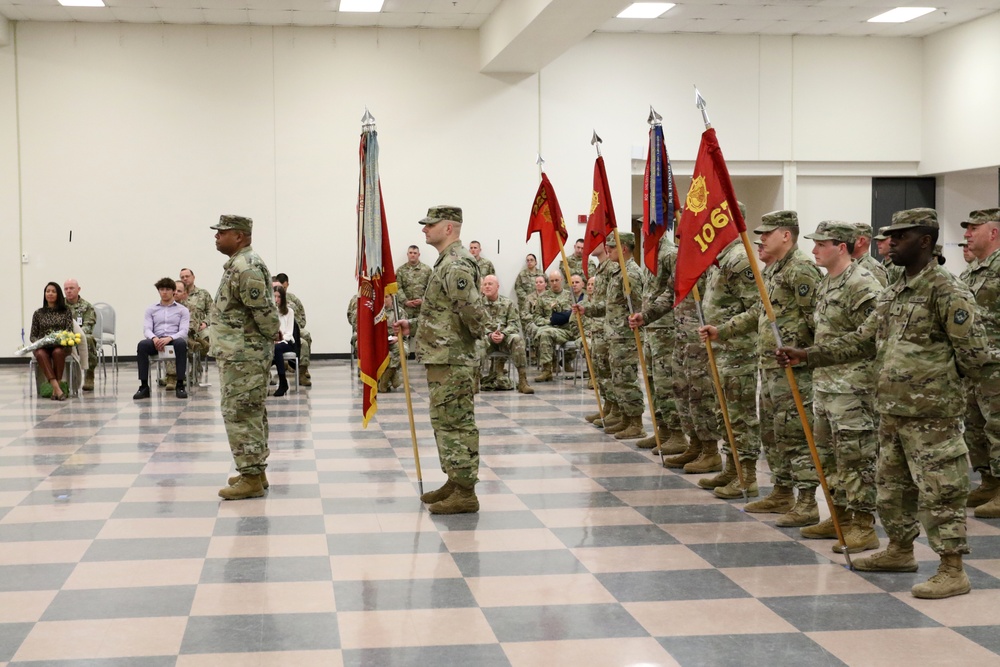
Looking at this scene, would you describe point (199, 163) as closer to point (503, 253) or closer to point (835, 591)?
point (503, 253)

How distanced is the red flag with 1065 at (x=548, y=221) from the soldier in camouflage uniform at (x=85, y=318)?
18.7 ft

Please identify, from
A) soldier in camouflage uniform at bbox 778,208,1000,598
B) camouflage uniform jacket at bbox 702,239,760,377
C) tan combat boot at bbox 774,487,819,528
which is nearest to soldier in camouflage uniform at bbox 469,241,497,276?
camouflage uniform jacket at bbox 702,239,760,377

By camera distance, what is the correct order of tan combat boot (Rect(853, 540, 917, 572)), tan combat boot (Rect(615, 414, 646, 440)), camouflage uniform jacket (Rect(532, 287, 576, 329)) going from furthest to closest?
camouflage uniform jacket (Rect(532, 287, 576, 329))
tan combat boot (Rect(615, 414, 646, 440))
tan combat boot (Rect(853, 540, 917, 572))

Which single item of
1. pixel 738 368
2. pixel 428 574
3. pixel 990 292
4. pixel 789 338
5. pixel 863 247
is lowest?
pixel 428 574

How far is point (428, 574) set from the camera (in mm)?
4742

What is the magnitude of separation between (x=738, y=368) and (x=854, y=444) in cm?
134

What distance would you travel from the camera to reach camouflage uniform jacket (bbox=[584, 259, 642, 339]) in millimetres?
8523

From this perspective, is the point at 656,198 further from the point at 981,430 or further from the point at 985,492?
the point at 985,492

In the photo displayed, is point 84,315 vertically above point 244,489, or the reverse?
point 84,315

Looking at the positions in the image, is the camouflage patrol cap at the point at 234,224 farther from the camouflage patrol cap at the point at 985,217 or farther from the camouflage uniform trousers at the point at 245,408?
the camouflage patrol cap at the point at 985,217

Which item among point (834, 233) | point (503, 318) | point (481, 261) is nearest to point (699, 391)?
point (834, 233)

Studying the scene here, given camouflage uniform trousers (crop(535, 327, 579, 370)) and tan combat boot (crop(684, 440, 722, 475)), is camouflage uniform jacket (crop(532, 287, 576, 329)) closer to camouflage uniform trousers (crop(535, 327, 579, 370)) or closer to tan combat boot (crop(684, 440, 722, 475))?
camouflage uniform trousers (crop(535, 327, 579, 370))

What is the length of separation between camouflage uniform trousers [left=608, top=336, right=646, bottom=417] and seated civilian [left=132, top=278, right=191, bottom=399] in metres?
5.13

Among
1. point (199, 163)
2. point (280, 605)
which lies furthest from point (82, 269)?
point (280, 605)
